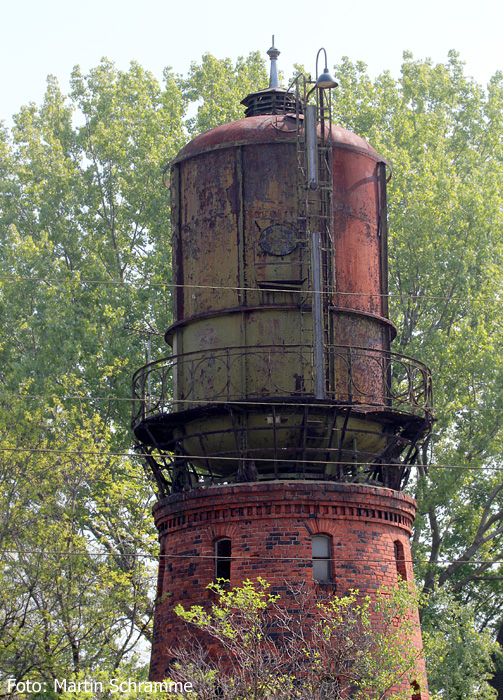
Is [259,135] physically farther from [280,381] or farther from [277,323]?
[280,381]

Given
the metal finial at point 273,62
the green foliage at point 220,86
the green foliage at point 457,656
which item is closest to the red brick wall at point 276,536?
the green foliage at point 457,656

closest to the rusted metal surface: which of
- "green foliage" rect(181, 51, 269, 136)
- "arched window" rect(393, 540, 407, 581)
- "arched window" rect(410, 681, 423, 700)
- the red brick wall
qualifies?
the red brick wall

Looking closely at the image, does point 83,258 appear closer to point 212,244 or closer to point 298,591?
point 212,244

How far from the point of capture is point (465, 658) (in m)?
23.4

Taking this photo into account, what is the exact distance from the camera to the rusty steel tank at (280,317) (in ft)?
54.7

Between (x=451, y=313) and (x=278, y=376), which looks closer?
(x=278, y=376)

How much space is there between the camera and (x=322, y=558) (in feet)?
54.0

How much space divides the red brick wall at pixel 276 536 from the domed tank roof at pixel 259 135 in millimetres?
5368

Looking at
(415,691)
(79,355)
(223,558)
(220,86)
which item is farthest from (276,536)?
(220,86)

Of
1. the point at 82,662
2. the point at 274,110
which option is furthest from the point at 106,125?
the point at 82,662

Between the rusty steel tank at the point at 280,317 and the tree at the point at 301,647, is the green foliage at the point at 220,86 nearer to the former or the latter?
the rusty steel tank at the point at 280,317

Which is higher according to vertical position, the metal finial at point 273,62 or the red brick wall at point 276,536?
the metal finial at point 273,62

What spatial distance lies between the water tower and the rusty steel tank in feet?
0.09

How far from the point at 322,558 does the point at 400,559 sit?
62.2 inches
